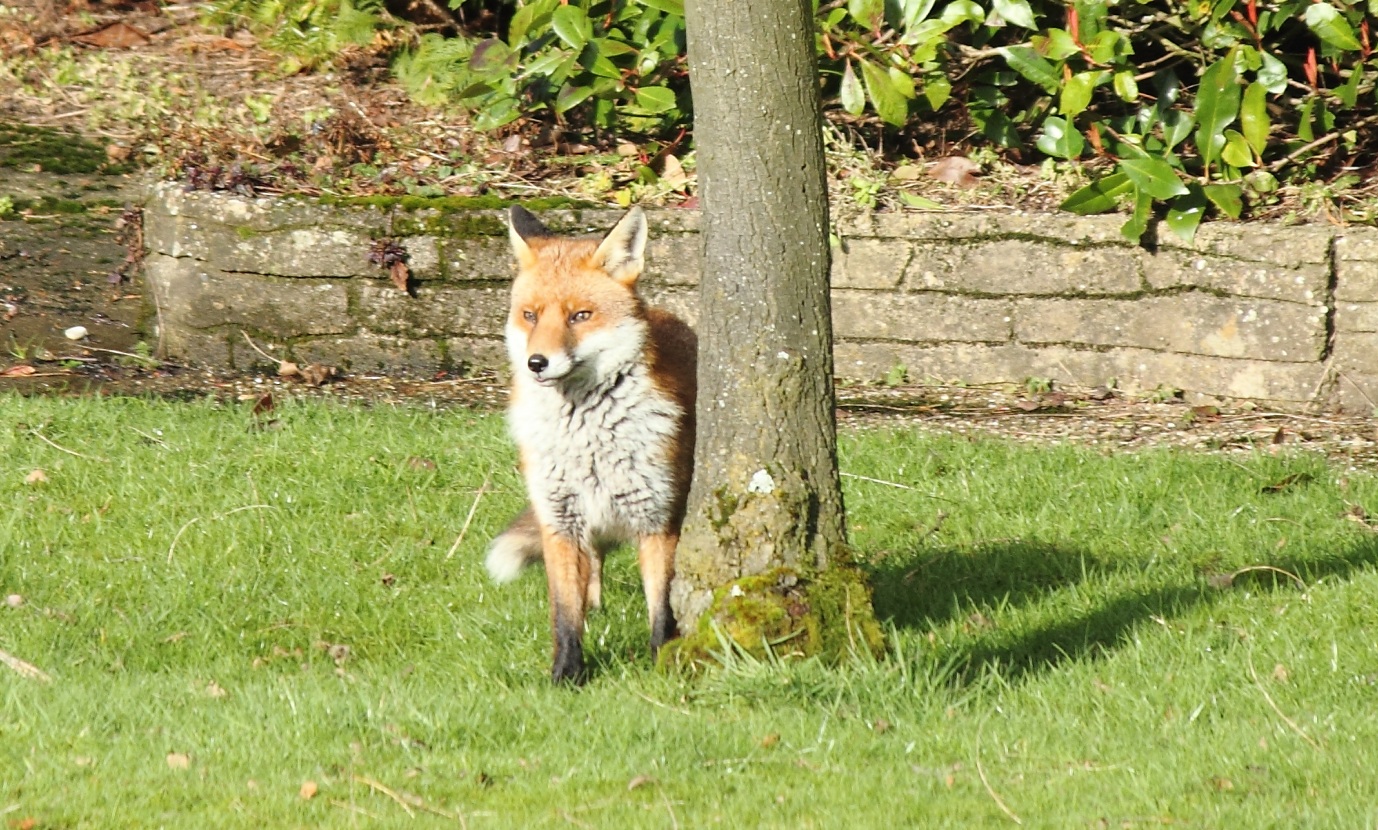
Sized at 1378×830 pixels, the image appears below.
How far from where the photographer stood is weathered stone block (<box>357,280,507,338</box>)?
8797 mm

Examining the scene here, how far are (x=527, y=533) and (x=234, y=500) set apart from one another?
160 centimetres

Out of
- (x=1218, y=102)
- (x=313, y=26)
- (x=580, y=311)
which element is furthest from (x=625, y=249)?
(x=313, y=26)

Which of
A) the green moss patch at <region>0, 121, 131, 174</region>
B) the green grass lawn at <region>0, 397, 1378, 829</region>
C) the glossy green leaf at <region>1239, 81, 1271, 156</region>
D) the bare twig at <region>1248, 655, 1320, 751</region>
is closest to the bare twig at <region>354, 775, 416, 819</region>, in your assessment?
the green grass lawn at <region>0, 397, 1378, 829</region>

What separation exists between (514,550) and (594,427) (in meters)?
0.86

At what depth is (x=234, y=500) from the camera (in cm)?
667

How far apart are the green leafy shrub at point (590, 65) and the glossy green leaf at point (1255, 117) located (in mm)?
3188

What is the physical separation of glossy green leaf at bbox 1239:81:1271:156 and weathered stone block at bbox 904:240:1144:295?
87 cm

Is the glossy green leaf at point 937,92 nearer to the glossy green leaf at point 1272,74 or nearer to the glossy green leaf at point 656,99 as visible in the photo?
the glossy green leaf at point 656,99

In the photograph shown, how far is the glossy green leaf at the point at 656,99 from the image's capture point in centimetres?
891

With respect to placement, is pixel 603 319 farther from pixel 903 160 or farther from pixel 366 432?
pixel 903 160

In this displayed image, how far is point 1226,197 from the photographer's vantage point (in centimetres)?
808

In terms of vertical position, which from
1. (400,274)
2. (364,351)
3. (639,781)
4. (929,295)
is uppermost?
(400,274)

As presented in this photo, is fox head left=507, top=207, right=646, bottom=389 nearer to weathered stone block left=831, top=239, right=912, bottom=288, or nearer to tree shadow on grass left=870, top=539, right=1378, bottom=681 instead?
tree shadow on grass left=870, top=539, right=1378, bottom=681

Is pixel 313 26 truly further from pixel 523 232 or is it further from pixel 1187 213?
pixel 1187 213
